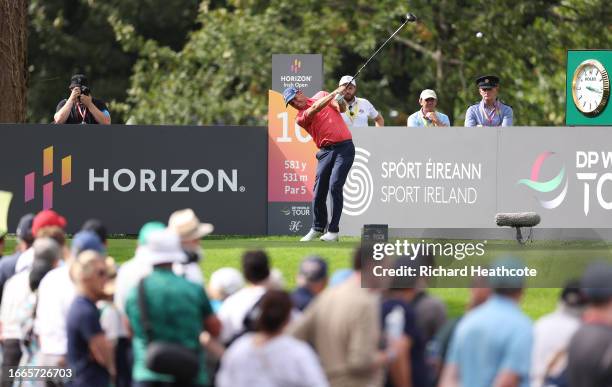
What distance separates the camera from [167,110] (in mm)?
38094

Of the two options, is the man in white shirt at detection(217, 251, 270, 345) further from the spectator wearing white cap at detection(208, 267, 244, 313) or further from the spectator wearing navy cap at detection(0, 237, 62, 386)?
the spectator wearing navy cap at detection(0, 237, 62, 386)

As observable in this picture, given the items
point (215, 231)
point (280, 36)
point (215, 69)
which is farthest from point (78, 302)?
point (215, 69)

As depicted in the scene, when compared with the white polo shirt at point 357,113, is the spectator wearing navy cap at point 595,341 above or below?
below

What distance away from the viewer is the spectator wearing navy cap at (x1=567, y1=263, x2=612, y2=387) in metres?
9.71

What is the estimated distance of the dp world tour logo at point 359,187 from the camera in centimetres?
2245

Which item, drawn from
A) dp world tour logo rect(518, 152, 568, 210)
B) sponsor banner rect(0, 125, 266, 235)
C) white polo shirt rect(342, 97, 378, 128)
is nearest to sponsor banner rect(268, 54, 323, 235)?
sponsor banner rect(0, 125, 266, 235)

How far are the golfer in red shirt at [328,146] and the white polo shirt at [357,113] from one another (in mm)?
1773

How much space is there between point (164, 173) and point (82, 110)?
1.36 m

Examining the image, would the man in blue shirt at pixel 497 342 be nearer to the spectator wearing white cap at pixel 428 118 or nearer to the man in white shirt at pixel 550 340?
the man in white shirt at pixel 550 340

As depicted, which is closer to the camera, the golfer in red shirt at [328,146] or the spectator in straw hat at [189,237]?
the spectator in straw hat at [189,237]

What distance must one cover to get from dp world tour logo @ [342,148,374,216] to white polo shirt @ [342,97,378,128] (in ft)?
1.30

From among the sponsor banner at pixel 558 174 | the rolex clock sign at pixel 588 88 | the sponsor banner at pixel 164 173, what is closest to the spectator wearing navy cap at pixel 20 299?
the sponsor banner at pixel 164 173

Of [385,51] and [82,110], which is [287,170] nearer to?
[82,110]

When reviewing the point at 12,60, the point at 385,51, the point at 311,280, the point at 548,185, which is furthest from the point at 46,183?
the point at 385,51
